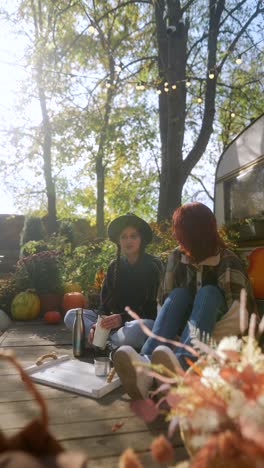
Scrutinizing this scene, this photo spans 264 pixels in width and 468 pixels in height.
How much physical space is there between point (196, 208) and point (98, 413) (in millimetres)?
1332

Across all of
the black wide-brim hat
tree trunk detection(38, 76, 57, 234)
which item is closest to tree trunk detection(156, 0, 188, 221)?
the black wide-brim hat

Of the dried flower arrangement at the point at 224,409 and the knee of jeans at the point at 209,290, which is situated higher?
the knee of jeans at the point at 209,290

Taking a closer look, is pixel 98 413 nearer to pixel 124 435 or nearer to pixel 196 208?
pixel 124 435

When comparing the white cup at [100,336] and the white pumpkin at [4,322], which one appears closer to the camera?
the white cup at [100,336]

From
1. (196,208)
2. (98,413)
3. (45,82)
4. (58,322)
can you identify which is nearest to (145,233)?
(196,208)

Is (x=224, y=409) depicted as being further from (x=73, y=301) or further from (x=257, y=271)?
(x=73, y=301)

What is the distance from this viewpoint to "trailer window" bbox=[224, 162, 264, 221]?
580 centimetres

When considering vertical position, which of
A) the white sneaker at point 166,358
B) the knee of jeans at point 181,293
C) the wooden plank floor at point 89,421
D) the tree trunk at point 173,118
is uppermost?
the tree trunk at point 173,118

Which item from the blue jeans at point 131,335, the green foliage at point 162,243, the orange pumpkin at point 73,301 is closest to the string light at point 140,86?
the green foliage at point 162,243

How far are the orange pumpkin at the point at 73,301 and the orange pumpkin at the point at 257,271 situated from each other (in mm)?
2401

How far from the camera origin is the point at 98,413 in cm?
214

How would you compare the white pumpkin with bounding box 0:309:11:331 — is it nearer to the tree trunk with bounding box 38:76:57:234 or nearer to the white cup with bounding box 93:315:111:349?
the white cup with bounding box 93:315:111:349

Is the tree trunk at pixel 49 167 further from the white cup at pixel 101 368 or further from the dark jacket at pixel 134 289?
the white cup at pixel 101 368

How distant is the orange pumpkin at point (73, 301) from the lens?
19.2 feet
